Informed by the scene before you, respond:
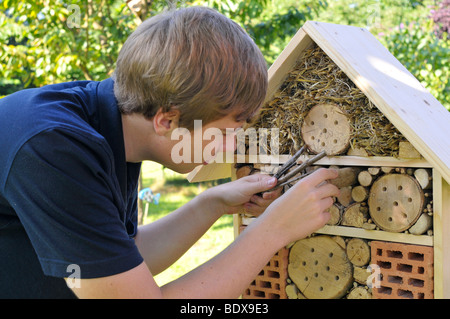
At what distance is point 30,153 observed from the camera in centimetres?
91

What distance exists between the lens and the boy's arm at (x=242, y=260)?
0.97 m

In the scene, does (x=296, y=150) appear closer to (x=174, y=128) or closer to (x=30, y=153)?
(x=174, y=128)

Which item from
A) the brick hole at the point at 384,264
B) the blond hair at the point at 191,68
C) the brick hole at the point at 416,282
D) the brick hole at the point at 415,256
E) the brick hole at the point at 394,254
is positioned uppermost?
the blond hair at the point at 191,68

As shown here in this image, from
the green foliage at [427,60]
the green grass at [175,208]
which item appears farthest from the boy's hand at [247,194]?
→ the green grass at [175,208]

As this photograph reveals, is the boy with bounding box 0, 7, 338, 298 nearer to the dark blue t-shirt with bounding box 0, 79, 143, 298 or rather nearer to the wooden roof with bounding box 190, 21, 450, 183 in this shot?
the dark blue t-shirt with bounding box 0, 79, 143, 298

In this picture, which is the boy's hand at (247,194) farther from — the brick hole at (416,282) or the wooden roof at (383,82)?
the brick hole at (416,282)

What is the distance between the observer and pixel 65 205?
92cm

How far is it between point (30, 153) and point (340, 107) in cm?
95

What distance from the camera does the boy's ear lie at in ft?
3.74

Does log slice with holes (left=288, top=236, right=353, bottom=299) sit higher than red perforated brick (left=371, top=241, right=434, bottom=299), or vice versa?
red perforated brick (left=371, top=241, right=434, bottom=299)

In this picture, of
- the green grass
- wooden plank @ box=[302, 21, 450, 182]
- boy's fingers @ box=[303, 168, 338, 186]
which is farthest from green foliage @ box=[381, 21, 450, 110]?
boy's fingers @ box=[303, 168, 338, 186]

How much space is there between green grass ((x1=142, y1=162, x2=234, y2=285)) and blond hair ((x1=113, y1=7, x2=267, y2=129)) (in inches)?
127
